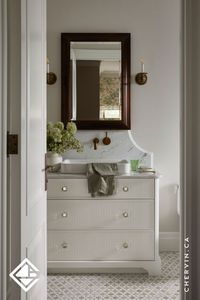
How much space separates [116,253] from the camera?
3199 mm

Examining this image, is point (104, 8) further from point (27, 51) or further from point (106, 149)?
point (27, 51)

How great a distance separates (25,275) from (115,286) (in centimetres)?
149

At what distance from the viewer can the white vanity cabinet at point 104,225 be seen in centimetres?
319

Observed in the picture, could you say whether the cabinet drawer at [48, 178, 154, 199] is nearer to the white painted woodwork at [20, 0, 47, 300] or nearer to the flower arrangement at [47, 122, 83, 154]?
the flower arrangement at [47, 122, 83, 154]

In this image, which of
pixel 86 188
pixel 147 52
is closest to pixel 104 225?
pixel 86 188

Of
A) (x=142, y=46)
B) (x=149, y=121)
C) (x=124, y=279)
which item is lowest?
(x=124, y=279)

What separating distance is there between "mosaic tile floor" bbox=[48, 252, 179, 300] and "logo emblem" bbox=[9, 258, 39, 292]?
104 cm

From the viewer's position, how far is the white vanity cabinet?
319 cm

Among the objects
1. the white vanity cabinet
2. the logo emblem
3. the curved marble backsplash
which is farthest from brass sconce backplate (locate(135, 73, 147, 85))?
the logo emblem

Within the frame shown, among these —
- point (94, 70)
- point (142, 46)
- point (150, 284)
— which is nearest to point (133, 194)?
point (150, 284)
